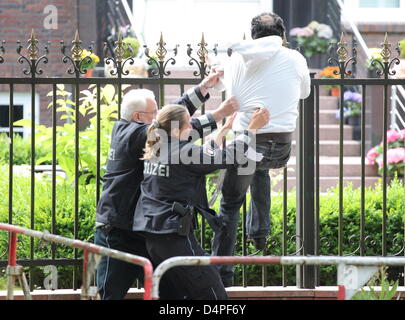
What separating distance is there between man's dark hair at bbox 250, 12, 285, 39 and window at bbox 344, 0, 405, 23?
8315mm

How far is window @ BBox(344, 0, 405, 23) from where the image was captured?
49.3 feet

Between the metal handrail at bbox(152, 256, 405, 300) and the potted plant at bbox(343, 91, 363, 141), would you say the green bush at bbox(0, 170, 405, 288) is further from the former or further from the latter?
the potted plant at bbox(343, 91, 363, 141)

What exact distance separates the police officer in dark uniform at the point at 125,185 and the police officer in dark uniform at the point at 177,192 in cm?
25

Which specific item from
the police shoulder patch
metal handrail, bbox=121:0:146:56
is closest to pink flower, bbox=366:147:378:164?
metal handrail, bbox=121:0:146:56

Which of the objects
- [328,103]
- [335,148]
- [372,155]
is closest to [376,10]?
[328,103]

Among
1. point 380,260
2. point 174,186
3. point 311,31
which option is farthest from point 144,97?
point 311,31

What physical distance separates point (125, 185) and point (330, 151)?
6465 mm

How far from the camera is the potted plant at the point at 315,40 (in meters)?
14.5

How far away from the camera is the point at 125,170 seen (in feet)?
21.9

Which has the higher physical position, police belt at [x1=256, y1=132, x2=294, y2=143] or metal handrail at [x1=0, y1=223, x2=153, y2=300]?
police belt at [x1=256, y1=132, x2=294, y2=143]

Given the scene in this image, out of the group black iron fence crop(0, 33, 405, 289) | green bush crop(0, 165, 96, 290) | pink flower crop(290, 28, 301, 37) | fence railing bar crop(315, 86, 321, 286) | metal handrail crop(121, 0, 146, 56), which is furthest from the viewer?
pink flower crop(290, 28, 301, 37)

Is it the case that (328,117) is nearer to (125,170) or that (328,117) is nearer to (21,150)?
(21,150)

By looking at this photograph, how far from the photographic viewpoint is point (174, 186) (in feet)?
20.6

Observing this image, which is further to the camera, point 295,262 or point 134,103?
point 134,103
